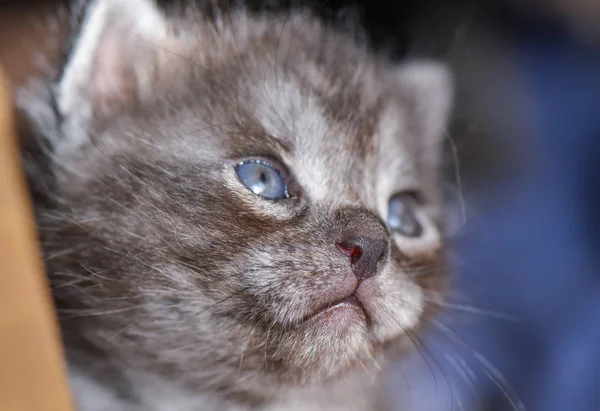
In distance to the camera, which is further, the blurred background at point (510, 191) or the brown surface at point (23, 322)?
the blurred background at point (510, 191)

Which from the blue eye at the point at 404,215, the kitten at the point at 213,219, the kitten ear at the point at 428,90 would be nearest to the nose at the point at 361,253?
the kitten at the point at 213,219

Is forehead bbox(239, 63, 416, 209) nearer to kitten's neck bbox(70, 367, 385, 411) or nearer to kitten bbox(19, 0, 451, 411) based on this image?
kitten bbox(19, 0, 451, 411)

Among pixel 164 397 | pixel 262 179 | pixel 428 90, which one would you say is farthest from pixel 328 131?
pixel 164 397

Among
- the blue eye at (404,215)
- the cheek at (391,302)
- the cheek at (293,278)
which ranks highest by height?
the blue eye at (404,215)

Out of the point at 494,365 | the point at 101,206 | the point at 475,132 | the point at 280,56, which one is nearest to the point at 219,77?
the point at 280,56

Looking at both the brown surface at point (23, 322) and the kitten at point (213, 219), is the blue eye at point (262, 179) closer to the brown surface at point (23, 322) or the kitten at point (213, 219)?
the kitten at point (213, 219)

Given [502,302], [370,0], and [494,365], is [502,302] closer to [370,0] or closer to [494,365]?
[494,365]

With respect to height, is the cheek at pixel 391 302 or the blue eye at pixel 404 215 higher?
the blue eye at pixel 404 215

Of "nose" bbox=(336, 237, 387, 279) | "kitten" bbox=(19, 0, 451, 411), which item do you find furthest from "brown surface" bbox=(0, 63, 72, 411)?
"nose" bbox=(336, 237, 387, 279)
